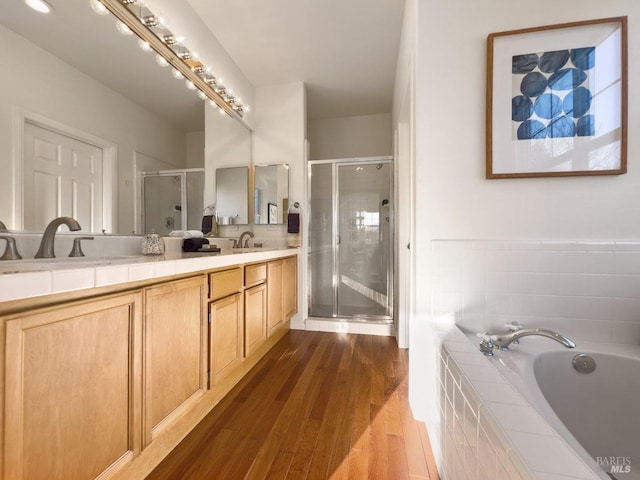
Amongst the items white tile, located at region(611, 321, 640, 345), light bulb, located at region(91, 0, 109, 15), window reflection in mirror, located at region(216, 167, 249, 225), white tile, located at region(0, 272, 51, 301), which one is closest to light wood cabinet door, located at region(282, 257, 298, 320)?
window reflection in mirror, located at region(216, 167, 249, 225)

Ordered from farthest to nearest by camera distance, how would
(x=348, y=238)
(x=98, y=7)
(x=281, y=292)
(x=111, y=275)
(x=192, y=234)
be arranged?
(x=348, y=238) < (x=281, y=292) < (x=192, y=234) < (x=98, y=7) < (x=111, y=275)

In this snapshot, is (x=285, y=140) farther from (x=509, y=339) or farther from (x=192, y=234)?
(x=509, y=339)

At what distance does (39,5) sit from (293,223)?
2002 millimetres

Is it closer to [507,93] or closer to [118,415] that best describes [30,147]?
[118,415]

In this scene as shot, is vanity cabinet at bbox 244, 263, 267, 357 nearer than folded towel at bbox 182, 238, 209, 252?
Yes

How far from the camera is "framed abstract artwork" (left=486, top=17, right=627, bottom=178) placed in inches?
47.4

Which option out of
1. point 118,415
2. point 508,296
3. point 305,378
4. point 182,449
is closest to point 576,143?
point 508,296

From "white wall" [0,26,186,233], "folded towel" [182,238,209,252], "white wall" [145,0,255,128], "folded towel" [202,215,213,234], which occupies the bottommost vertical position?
"folded towel" [182,238,209,252]

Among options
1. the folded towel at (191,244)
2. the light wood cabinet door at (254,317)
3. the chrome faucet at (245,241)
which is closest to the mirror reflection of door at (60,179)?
the folded towel at (191,244)

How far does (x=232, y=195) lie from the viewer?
2641mm

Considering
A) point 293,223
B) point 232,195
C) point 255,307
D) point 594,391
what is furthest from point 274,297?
point 594,391

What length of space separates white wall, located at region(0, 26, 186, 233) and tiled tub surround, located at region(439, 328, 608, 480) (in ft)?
5.59

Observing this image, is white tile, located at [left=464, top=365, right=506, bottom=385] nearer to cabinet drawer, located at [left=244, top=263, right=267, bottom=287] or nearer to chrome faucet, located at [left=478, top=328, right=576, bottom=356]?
chrome faucet, located at [left=478, top=328, right=576, bottom=356]

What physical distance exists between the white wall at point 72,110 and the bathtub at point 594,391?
1811 mm
